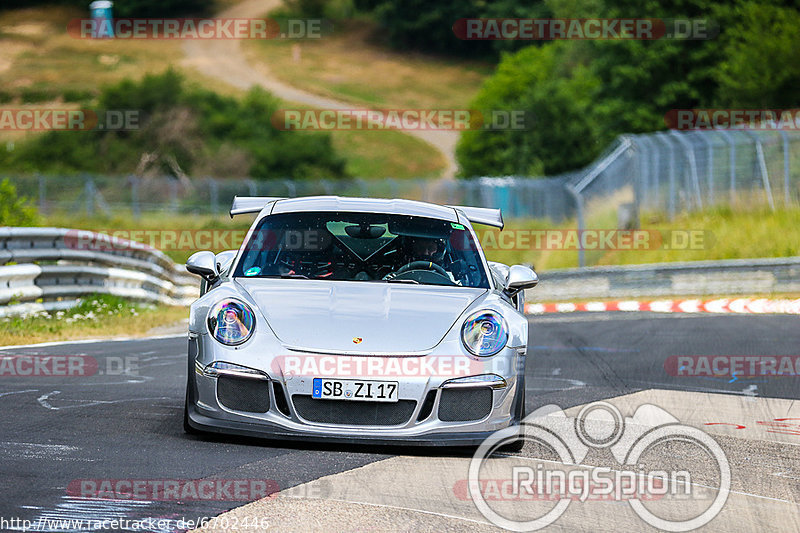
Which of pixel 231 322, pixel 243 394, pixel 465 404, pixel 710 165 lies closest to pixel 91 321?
pixel 231 322

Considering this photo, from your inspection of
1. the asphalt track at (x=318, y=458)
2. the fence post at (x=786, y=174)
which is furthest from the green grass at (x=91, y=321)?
the fence post at (x=786, y=174)

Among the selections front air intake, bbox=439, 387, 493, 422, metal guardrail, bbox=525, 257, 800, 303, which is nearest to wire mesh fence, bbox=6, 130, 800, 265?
metal guardrail, bbox=525, 257, 800, 303

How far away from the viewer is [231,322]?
6578 millimetres

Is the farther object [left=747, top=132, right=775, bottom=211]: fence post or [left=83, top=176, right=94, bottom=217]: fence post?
[left=83, top=176, right=94, bottom=217]: fence post

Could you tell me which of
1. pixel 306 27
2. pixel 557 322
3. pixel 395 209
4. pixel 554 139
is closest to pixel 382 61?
pixel 306 27

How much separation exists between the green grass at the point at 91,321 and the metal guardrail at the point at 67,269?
13 cm

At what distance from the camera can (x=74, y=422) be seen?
719 centimetres

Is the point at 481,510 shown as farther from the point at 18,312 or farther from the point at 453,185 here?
the point at 453,185

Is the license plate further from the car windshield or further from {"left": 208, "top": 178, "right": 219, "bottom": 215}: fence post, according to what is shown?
{"left": 208, "top": 178, "right": 219, "bottom": 215}: fence post

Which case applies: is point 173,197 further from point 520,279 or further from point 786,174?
point 520,279

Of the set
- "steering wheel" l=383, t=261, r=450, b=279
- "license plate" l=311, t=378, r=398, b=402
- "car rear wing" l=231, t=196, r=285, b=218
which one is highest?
"car rear wing" l=231, t=196, r=285, b=218

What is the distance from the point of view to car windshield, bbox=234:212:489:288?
7.48m

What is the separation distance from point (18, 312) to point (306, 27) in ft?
364

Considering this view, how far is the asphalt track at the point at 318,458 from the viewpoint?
5.03 m
